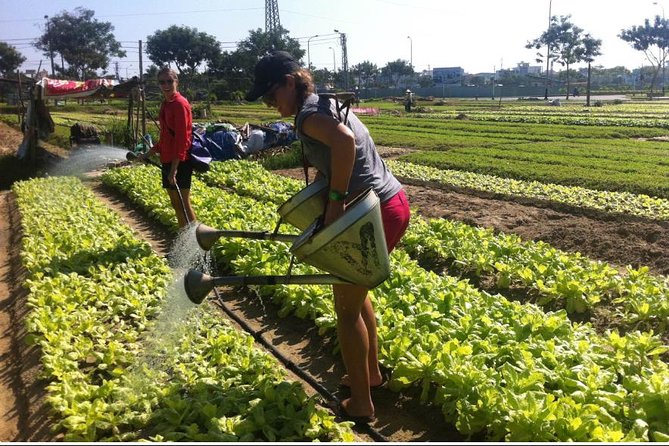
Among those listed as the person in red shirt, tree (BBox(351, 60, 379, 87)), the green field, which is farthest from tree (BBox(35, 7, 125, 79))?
the person in red shirt

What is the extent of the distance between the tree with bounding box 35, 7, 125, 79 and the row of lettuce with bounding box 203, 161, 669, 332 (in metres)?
76.1

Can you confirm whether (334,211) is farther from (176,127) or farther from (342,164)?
(176,127)

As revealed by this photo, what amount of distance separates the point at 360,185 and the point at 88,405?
1.90 m

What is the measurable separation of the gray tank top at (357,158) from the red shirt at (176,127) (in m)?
3.39

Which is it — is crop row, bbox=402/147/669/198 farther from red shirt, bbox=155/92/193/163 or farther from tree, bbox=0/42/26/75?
tree, bbox=0/42/26/75

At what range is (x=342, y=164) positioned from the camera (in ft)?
9.77

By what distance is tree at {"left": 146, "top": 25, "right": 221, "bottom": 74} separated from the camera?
71.3 meters

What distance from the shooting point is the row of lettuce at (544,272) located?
5.01 m

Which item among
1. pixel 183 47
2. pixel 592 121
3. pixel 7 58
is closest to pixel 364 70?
pixel 183 47

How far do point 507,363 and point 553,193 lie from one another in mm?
7835

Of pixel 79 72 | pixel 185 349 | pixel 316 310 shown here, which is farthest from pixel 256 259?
pixel 79 72

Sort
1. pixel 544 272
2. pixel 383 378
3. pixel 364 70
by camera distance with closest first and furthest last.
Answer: pixel 383 378
pixel 544 272
pixel 364 70

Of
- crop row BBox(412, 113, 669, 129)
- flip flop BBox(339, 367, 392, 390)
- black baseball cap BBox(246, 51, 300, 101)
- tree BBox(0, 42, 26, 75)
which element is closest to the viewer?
black baseball cap BBox(246, 51, 300, 101)

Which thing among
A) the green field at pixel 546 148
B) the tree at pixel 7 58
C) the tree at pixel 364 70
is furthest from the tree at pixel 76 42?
the green field at pixel 546 148
